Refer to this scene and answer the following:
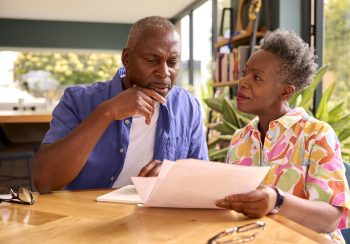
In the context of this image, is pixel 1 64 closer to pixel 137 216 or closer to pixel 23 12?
pixel 23 12

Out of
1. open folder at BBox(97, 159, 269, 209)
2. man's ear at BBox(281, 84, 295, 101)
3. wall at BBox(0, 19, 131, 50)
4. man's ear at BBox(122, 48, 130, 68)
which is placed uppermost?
wall at BBox(0, 19, 131, 50)

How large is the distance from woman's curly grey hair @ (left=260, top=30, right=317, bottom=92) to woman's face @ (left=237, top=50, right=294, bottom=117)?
20 mm

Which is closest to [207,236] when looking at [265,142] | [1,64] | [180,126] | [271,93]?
[265,142]

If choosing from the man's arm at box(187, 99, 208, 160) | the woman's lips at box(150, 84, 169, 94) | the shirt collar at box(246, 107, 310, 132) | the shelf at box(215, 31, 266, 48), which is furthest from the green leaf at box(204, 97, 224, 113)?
the shirt collar at box(246, 107, 310, 132)

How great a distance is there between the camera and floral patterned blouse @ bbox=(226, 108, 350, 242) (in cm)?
118

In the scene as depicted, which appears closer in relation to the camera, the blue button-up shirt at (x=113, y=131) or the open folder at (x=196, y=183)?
the open folder at (x=196, y=183)

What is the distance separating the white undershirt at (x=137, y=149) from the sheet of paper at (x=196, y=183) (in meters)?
0.56

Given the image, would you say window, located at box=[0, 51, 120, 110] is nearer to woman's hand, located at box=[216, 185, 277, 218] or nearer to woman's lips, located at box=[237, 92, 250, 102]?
woman's lips, located at box=[237, 92, 250, 102]

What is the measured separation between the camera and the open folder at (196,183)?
2.91 feet

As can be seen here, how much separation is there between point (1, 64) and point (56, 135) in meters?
8.45

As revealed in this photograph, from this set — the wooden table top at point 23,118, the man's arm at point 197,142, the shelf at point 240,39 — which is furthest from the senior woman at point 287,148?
the shelf at point 240,39

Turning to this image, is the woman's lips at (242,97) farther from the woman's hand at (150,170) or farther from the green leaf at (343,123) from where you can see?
the green leaf at (343,123)

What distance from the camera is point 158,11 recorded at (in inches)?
340

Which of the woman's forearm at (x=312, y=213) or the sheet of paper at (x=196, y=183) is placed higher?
the sheet of paper at (x=196, y=183)
